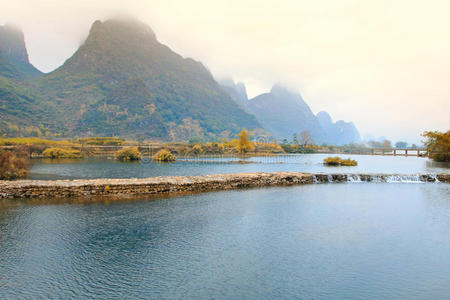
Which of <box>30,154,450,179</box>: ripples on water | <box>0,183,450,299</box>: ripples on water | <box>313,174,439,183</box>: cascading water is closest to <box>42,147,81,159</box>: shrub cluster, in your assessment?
<box>30,154,450,179</box>: ripples on water

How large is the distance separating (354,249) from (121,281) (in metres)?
8.14

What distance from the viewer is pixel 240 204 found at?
1753 centimetres

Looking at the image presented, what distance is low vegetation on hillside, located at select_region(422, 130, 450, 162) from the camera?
5461 centimetres

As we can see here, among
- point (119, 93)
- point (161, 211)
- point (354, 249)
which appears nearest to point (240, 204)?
point (161, 211)

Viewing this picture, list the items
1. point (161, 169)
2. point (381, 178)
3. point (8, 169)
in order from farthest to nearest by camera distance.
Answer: point (161, 169) < point (381, 178) < point (8, 169)

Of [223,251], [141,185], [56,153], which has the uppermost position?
[56,153]

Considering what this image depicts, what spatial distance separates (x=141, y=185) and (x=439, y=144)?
198 ft

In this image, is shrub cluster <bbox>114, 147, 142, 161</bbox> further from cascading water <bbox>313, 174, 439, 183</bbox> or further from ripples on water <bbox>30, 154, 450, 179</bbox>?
cascading water <bbox>313, 174, 439, 183</bbox>

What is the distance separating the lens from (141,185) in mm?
19891

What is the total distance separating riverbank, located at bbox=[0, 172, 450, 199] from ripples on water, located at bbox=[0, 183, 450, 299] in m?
2.25

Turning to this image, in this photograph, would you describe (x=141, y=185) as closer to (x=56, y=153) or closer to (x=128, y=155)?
(x=128, y=155)

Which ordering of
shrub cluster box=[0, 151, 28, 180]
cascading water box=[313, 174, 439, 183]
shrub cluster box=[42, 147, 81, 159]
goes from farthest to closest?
shrub cluster box=[42, 147, 81, 159], cascading water box=[313, 174, 439, 183], shrub cluster box=[0, 151, 28, 180]

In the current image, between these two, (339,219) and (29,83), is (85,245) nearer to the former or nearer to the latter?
(339,219)

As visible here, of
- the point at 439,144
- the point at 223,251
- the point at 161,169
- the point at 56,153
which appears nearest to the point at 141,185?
the point at 223,251
